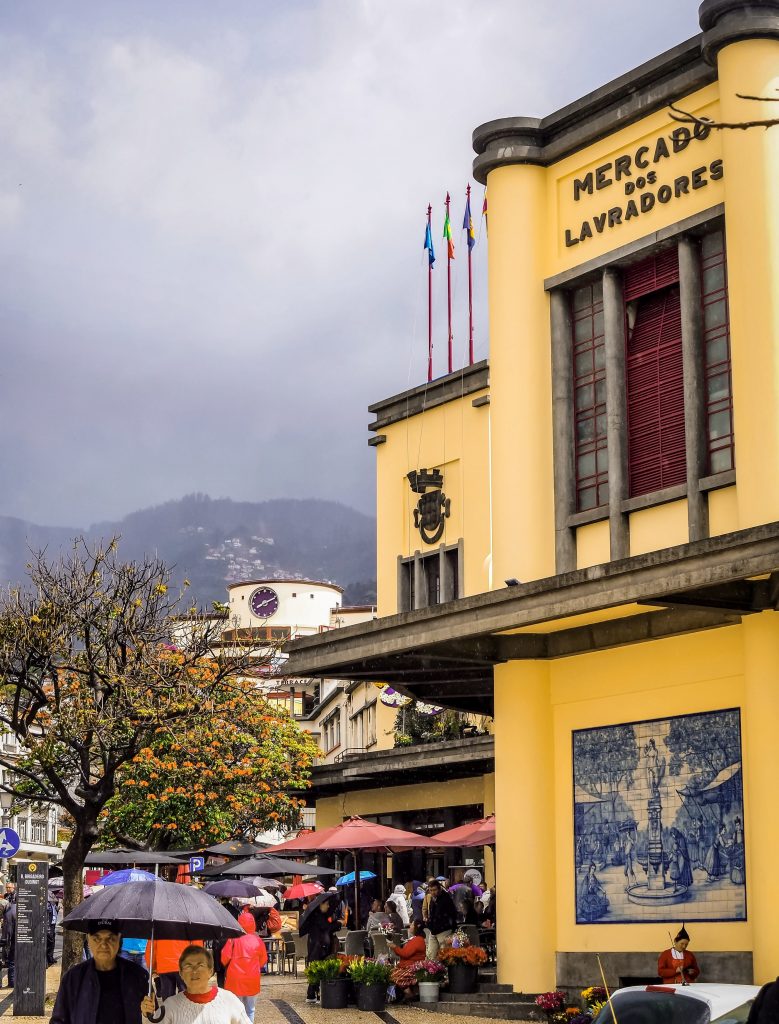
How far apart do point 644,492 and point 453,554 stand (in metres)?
11.6

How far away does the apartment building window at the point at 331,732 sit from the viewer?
241 feet

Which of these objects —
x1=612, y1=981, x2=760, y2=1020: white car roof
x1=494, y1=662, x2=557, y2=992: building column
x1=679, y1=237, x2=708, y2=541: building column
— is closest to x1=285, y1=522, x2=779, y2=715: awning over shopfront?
x1=494, y1=662, x2=557, y2=992: building column

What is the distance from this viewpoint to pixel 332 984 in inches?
848

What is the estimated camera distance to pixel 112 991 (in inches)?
377

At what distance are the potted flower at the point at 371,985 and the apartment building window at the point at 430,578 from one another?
10501 millimetres

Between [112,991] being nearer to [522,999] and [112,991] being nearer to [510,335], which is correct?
[522,999]

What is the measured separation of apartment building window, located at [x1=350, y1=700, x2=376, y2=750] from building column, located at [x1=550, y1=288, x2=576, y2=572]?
3727 cm

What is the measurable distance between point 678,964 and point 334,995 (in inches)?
261

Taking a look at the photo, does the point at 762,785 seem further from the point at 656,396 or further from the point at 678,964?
the point at 656,396

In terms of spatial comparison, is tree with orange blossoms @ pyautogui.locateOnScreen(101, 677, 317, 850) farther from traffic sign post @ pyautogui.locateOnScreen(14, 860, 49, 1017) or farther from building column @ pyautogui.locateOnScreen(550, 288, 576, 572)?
building column @ pyautogui.locateOnScreen(550, 288, 576, 572)

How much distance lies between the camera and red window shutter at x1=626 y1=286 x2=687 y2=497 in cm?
1939

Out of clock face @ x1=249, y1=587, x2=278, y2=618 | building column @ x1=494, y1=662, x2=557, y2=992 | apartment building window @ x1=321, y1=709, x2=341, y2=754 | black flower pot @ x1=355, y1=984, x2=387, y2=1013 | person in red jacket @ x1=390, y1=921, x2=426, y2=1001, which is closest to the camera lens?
building column @ x1=494, y1=662, x2=557, y2=992

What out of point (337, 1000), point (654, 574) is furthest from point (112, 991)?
point (337, 1000)

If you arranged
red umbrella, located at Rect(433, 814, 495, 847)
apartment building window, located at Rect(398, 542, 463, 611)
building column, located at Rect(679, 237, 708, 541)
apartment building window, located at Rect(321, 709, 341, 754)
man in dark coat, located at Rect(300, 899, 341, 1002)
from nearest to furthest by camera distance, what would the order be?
1. building column, located at Rect(679, 237, 708, 541)
2. man in dark coat, located at Rect(300, 899, 341, 1002)
3. red umbrella, located at Rect(433, 814, 495, 847)
4. apartment building window, located at Rect(398, 542, 463, 611)
5. apartment building window, located at Rect(321, 709, 341, 754)
